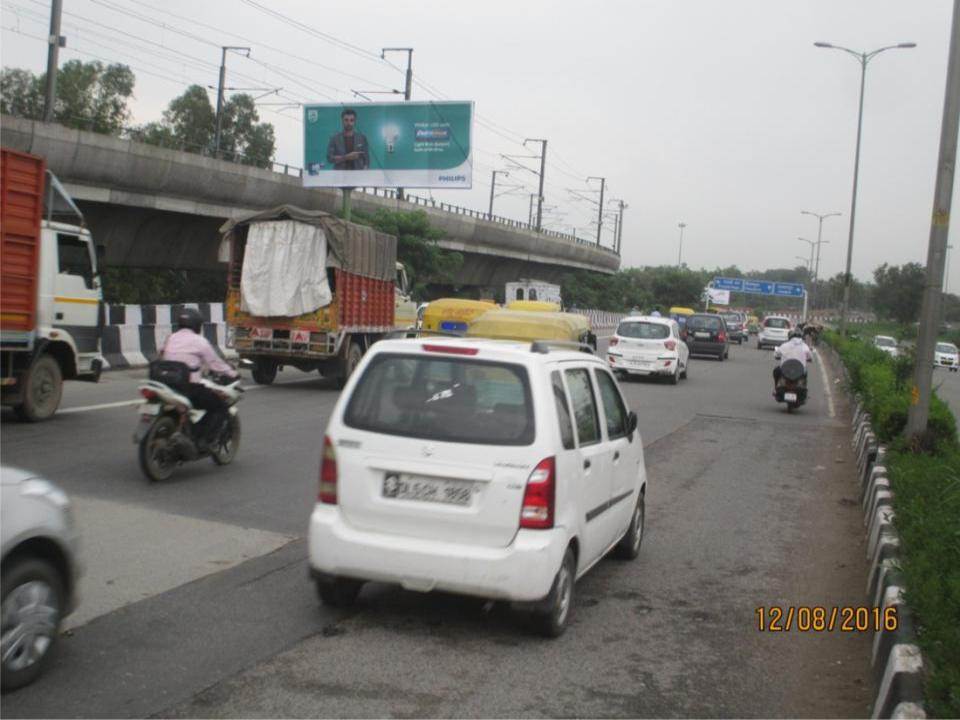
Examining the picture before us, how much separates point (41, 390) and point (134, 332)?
26.5 ft

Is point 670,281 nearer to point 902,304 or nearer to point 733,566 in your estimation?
point 902,304

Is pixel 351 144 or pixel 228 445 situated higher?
pixel 351 144

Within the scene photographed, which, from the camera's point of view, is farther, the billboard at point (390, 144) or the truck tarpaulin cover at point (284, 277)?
the billboard at point (390, 144)

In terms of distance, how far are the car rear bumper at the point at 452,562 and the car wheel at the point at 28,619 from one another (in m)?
1.42

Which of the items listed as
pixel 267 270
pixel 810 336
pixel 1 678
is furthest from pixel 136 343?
pixel 810 336

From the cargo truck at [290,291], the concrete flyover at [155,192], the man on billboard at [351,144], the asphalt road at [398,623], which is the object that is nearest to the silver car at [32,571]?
the asphalt road at [398,623]

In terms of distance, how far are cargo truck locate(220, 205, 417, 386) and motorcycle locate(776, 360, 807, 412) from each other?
816 cm

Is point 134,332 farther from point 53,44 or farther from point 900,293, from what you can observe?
point 900,293

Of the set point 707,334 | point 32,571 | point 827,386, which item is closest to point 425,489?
point 32,571

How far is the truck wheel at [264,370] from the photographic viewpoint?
1916cm

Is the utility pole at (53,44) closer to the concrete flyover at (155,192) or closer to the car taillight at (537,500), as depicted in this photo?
the concrete flyover at (155,192)

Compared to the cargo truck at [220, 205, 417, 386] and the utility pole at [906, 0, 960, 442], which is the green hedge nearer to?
the utility pole at [906, 0, 960, 442]

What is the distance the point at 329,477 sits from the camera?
228 inches

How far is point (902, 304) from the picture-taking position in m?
83.6
